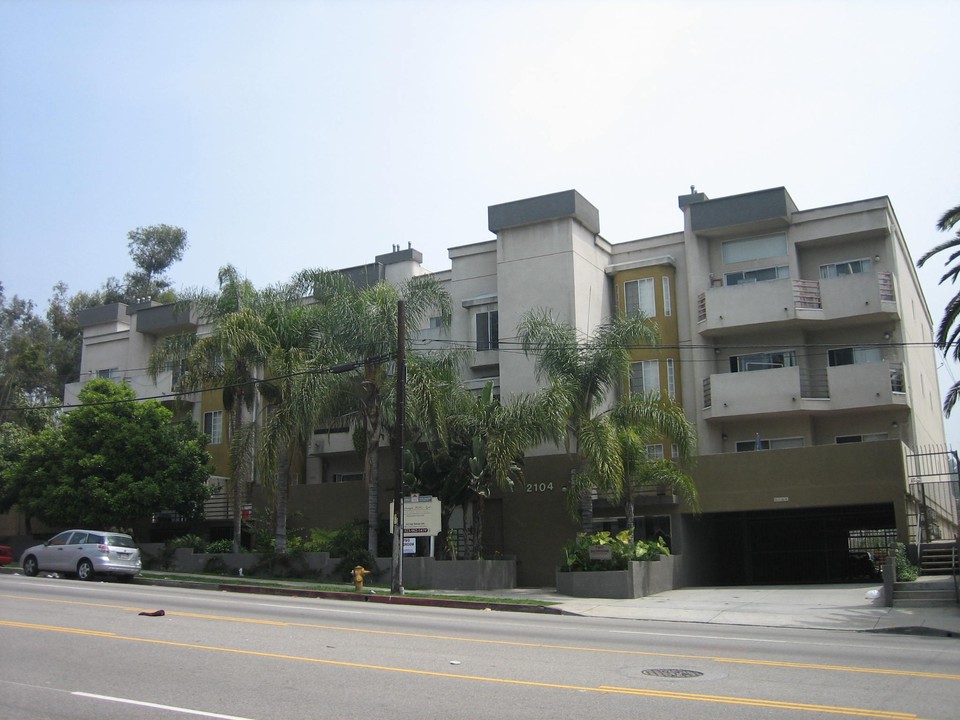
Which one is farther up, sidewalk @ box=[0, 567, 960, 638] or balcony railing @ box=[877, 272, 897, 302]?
balcony railing @ box=[877, 272, 897, 302]

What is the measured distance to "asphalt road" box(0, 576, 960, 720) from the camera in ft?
29.4

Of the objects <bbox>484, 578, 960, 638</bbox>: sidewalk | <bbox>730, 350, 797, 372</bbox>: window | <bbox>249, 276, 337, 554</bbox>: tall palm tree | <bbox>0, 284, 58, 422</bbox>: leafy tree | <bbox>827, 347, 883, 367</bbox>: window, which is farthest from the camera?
<bbox>0, 284, 58, 422</bbox>: leafy tree

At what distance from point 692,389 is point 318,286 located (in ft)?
43.7

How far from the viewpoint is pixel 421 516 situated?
2631 cm

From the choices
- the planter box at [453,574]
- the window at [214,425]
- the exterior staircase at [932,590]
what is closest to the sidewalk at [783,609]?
the exterior staircase at [932,590]

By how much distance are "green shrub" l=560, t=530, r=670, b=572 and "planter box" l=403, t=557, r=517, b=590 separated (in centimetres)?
245

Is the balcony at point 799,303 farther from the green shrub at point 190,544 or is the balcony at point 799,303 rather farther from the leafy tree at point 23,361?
the leafy tree at point 23,361

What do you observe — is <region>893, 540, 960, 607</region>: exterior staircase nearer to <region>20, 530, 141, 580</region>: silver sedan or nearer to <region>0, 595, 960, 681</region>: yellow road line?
<region>0, 595, 960, 681</region>: yellow road line

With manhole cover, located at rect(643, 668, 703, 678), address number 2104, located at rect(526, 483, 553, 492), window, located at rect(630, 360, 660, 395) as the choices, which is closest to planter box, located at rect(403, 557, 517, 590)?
address number 2104, located at rect(526, 483, 553, 492)

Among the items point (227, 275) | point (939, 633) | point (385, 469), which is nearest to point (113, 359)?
point (227, 275)

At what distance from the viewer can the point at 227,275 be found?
107 feet

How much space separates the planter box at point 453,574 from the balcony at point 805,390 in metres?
9.41

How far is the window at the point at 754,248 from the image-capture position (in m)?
33.4

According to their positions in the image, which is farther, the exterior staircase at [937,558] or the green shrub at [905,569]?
the exterior staircase at [937,558]
